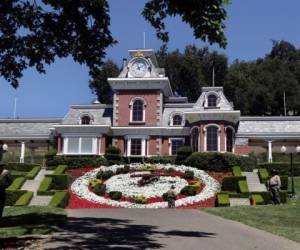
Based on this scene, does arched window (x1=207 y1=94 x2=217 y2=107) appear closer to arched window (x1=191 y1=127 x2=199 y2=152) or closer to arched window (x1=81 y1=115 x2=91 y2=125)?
arched window (x1=191 y1=127 x2=199 y2=152)

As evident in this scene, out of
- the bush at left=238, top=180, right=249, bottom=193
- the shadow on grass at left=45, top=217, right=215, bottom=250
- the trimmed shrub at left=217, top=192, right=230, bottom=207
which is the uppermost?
the bush at left=238, top=180, right=249, bottom=193

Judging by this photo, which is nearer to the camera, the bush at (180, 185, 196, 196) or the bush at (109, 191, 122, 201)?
the bush at (109, 191, 122, 201)

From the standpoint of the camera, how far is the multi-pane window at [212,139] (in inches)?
1540

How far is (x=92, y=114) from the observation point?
43812 mm

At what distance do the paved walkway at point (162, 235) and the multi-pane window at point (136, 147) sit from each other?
26157mm

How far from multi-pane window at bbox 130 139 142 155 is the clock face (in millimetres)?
5753

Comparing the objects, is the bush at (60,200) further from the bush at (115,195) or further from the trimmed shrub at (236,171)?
the trimmed shrub at (236,171)

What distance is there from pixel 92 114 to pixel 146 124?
4971 millimetres

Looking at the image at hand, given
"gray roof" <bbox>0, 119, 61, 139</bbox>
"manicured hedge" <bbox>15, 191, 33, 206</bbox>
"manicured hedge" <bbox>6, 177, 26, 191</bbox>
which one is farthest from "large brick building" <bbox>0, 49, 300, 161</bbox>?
"manicured hedge" <bbox>15, 191, 33, 206</bbox>

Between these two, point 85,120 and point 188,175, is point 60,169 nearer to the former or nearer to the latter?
point 85,120

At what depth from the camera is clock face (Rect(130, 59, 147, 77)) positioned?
141ft

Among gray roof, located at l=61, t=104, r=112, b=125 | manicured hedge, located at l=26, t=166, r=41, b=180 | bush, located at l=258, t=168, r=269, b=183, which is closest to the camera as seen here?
bush, located at l=258, t=168, r=269, b=183

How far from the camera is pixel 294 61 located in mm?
74312

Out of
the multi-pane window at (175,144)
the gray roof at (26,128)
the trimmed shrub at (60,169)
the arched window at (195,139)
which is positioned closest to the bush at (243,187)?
the arched window at (195,139)
